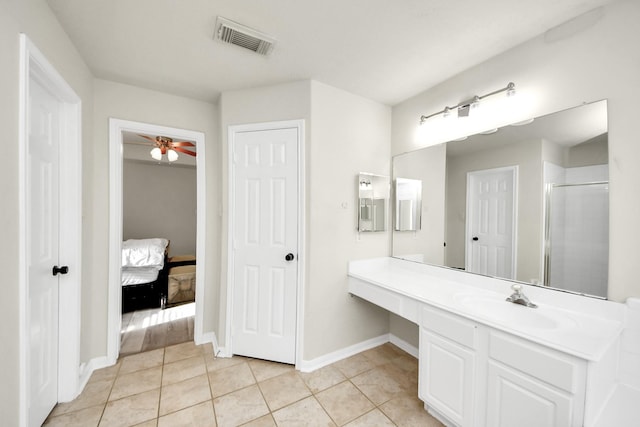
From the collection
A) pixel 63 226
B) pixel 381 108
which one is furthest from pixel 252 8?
pixel 63 226

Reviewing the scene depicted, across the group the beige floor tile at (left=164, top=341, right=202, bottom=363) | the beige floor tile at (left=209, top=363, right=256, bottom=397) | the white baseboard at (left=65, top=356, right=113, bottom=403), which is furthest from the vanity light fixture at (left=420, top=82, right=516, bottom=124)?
the white baseboard at (left=65, top=356, right=113, bottom=403)

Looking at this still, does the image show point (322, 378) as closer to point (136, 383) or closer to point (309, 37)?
point (136, 383)

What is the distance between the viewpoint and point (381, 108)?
252 centimetres

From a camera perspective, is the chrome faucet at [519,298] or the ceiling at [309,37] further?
the chrome faucet at [519,298]

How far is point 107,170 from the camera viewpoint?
2.18 meters

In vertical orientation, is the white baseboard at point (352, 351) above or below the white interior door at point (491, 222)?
below

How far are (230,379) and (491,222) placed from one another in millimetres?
2363

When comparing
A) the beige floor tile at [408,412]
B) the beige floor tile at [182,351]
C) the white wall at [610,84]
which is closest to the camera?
the white wall at [610,84]

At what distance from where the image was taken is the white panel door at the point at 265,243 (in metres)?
2.18

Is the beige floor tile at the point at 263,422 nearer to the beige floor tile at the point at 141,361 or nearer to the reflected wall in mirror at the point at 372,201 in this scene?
the beige floor tile at the point at 141,361

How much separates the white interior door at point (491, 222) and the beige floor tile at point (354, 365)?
122 cm

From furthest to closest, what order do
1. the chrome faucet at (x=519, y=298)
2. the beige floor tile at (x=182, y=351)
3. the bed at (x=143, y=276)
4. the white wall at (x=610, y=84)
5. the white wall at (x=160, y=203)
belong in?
the white wall at (x=160, y=203) → the bed at (x=143, y=276) → the beige floor tile at (x=182, y=351) → the chrome faucet at (x=519, y=298) → the white wall at (x=610, y=84)

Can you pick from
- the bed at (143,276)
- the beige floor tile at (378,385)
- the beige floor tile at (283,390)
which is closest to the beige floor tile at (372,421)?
the beige floor tile at (378,385)

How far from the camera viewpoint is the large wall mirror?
1.38 m
